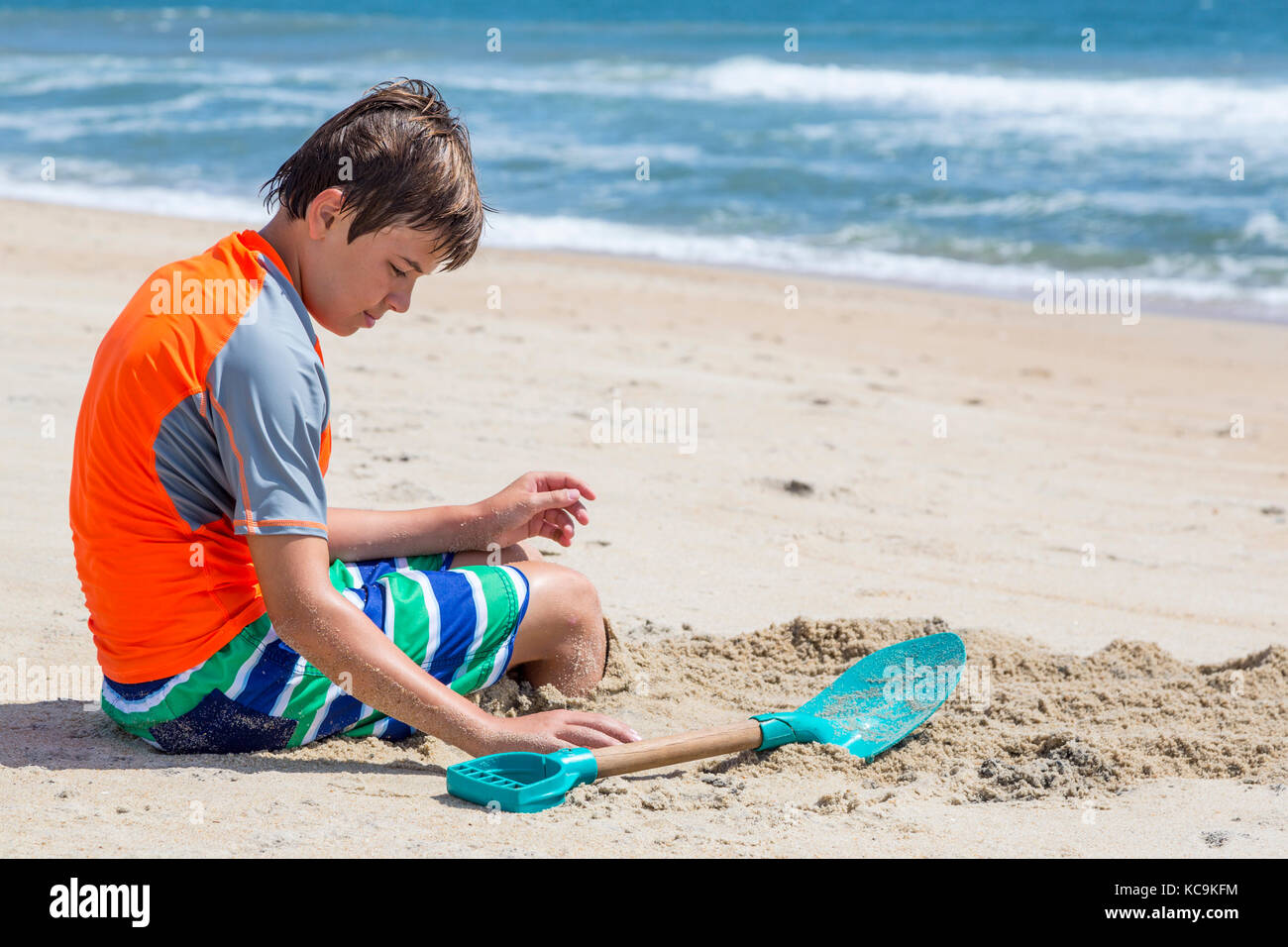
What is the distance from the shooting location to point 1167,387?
6.71 metres

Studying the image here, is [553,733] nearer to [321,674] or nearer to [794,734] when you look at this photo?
[321,674]

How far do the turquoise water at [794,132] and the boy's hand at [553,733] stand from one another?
296 inches

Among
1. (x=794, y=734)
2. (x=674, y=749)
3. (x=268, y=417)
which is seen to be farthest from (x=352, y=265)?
(x=794, y=734)

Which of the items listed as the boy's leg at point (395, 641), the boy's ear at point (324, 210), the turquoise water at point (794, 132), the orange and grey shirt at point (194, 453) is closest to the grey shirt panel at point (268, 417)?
the orange and grey shirt at point (194, 453)

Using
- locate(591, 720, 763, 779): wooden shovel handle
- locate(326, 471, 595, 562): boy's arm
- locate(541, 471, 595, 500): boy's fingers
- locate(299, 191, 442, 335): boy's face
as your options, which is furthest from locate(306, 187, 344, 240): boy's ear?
locate(591, 720, 763, 779): wooden shovel handle

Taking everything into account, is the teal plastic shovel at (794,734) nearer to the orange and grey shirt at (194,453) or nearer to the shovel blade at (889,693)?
the shovel blade at (889,693)

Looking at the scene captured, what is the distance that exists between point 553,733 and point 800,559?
1.76 metres

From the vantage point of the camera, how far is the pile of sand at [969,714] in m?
2.53

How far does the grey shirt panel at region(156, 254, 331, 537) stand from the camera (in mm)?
2029

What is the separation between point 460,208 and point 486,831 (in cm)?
103
